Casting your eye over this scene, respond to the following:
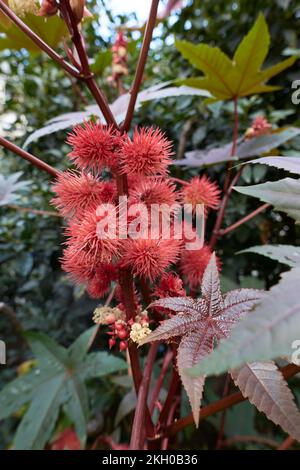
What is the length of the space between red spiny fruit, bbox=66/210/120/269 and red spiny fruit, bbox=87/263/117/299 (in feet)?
0.09

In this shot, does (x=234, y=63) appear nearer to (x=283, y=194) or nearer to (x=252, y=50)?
(x=252, y=50)

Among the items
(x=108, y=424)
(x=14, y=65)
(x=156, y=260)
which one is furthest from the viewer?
(x=14, y=65)

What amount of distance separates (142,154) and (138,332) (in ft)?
0.63

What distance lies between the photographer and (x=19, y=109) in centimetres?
143

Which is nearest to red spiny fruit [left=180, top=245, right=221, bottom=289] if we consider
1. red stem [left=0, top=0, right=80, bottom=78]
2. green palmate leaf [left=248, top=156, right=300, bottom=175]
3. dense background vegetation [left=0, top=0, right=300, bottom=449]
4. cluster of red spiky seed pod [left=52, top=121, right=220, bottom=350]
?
cluster of red spiky seed pod [left=52, top=121, right=220, bottom=350]

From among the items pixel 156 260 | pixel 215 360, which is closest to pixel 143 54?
pixel 156 260

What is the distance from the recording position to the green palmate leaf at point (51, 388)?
30.6 inches

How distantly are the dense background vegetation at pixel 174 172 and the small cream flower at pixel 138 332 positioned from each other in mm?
533

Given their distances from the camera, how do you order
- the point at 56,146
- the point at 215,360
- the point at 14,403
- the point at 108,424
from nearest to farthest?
the point at 215,360 → the point at 14,403 → the point at 108,424 → the point at 56,146

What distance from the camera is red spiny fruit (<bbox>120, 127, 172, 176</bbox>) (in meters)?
0.44

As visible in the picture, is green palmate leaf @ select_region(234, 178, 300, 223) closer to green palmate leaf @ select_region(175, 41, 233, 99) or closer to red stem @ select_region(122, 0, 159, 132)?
red stem @ select_region(122, 0, 159, 132)

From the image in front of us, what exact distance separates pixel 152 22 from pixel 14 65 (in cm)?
115

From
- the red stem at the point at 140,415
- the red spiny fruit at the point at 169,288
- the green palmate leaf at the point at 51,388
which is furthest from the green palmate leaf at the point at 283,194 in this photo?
the green palmate leaf at the point at 51,388

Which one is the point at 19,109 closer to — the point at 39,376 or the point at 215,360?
the point at 39,376
